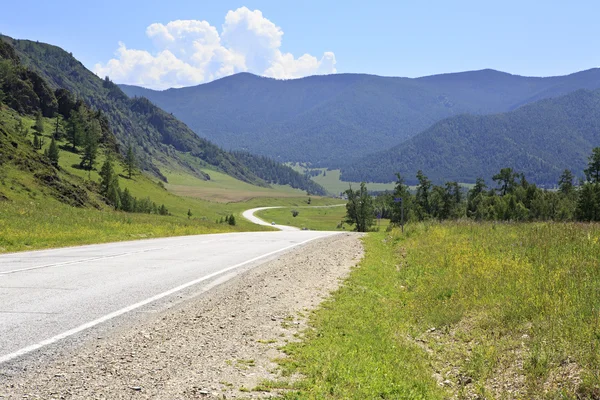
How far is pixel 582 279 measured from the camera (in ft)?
30.1

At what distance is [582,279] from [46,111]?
19261cm

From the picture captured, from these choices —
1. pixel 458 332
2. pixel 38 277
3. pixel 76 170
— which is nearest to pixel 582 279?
pixel 458 332

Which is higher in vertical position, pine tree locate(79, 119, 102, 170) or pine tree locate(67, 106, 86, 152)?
pine tree locate(67, 106, 86, 152)

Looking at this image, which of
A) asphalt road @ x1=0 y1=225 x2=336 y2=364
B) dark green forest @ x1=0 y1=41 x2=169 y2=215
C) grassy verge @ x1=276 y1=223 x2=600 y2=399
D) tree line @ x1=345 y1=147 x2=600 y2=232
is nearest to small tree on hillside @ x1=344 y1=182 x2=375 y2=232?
tree line @ x1=345 y1=147 x2=600 y2=232

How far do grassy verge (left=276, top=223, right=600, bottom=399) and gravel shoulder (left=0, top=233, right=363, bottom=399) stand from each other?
0.60 m

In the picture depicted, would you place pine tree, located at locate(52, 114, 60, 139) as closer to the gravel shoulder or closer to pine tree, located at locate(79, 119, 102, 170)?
pine tree, located at locate(79, 119, 102, 170)

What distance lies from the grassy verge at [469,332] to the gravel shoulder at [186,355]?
1.97 feet

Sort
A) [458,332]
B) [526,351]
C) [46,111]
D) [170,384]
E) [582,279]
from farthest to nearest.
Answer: [46,111]
[582,279]
[458,332]
[526,351]
[170,384]

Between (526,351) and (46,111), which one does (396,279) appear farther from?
(46,111)

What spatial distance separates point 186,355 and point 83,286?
5186mm

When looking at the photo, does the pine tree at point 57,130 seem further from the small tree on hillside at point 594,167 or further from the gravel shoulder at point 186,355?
the gravel shoulder at point 186,355

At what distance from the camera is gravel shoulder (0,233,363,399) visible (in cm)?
510

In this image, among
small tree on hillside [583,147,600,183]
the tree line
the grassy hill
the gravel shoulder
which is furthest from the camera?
the tree line

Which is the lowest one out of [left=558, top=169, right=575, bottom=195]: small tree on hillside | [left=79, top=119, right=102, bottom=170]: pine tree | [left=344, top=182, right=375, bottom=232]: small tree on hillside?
[left=344, top=182, right=375, bottom=232]: small tree on hillside
